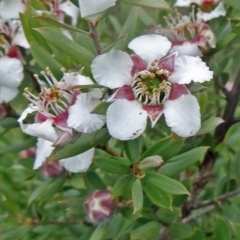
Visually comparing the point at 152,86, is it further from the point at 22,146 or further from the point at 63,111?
the point at 22,146

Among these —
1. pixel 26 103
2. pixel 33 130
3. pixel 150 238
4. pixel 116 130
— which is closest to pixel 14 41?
pixel 26 103

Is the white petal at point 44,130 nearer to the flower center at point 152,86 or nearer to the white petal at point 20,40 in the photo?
the flower center at point 152,86

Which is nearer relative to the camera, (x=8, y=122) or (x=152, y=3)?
(x=152, y=3)

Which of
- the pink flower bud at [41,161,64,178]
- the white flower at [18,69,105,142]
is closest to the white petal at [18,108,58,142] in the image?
the white flower at [18,69,105,142]

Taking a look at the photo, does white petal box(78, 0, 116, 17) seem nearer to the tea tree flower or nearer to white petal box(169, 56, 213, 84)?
white petal box(169, 56, 213, 84)

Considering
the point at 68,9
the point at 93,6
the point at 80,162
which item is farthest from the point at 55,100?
the point at 68,9

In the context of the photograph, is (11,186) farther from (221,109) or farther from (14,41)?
(221,109)
